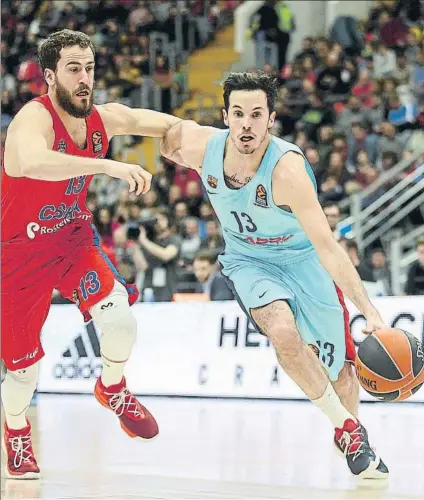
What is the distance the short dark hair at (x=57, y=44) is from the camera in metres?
5.95

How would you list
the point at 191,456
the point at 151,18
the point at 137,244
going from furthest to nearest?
the point at 151,18, the point at 137,244, the point at 191,456

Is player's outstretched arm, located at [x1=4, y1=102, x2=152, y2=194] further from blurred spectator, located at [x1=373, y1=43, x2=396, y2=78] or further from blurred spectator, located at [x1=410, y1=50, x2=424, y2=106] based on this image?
blurred spectator, located at [x1=373, y1=43, x2=396, y2=78]

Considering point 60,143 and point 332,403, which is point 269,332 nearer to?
point 332,403

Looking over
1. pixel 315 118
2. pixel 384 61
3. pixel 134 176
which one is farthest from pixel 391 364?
pixel 384 61

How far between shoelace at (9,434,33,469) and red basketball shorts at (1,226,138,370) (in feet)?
1.36

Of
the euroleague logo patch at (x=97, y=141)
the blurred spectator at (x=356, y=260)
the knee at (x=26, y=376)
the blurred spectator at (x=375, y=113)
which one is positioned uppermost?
the blurred spectator at (x=375, y=113)

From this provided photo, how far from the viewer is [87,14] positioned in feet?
70.8

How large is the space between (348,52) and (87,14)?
264 inches

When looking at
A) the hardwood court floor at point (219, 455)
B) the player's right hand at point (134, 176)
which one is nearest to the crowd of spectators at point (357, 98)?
the hardwood court floor at point (219, 455)

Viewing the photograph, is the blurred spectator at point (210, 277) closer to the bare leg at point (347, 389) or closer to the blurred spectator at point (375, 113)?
the blurred spectator at point (375, 113)

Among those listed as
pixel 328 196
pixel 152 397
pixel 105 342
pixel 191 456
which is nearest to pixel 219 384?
pixel 152 397

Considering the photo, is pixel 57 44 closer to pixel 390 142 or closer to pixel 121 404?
pixel 121 404

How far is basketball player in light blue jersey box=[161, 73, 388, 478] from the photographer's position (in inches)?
229

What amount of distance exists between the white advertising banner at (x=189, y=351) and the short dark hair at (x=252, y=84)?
4780 mm
